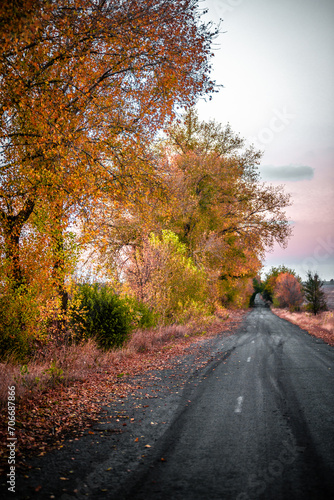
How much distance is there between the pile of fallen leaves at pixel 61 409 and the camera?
15.5 ft

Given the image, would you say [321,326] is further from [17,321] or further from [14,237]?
[14,237]

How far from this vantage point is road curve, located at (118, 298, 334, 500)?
11.7ft

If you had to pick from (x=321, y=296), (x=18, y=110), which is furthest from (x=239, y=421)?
(x=321, y=296)

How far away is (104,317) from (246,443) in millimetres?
8276

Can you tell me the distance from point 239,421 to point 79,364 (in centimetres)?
516

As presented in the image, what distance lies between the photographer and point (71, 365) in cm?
881

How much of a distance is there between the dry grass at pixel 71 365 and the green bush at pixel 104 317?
619 millimetres

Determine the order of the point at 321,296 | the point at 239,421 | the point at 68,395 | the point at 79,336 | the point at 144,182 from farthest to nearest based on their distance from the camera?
the point at 321,296
the point at 79,336
the point at 144,182
the point at 68,395
the point at 239,421

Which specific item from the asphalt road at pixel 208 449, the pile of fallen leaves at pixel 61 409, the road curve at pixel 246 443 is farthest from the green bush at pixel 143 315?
the asphalt road at pixel 208 449

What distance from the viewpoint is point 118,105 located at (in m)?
9.30

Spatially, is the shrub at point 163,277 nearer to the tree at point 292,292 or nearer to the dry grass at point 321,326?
the dry grass at point 321,326

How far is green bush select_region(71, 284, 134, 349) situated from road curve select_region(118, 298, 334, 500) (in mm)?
4397

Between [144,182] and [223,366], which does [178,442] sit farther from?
[144,182]

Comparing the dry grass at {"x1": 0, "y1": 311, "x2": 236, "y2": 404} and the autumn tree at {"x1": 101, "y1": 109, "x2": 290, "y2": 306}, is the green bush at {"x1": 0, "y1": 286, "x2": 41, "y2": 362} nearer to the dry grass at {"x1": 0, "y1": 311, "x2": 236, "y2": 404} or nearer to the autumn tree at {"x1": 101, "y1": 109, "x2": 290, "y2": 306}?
the dry grass at {"x1": 0, "y1": 311, "x2": 236, "y2": 404}
